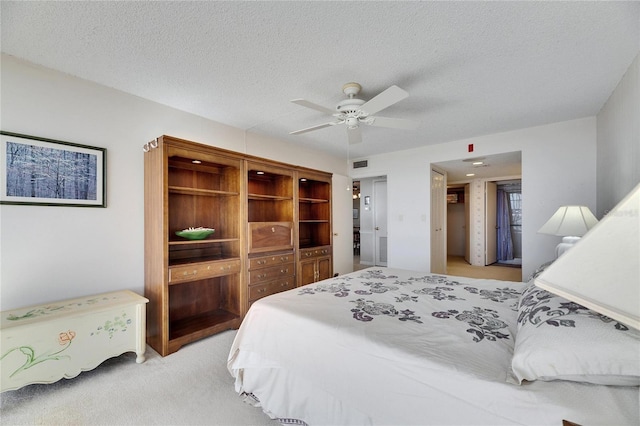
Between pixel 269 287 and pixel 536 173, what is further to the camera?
pixel 536 173

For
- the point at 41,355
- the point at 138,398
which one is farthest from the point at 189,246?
the point at 138,398

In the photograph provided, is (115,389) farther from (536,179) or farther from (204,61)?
(536,179)

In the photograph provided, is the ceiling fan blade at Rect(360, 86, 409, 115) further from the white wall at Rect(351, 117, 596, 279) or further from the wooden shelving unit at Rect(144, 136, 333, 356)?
the white wall at Rect(351, 117, 596, 279)

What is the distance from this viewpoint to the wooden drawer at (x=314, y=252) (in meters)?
3.92

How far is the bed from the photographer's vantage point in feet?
2.90

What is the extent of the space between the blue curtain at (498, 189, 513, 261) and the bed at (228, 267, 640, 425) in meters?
6.07

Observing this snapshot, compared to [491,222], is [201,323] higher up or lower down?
lower down

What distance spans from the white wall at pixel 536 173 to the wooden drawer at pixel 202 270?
121 inches

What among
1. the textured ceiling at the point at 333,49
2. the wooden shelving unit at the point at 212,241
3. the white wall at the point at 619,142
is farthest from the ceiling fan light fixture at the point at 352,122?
the white wall at the point at 619,142

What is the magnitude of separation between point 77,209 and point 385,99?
107 inches

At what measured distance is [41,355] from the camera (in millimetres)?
1834

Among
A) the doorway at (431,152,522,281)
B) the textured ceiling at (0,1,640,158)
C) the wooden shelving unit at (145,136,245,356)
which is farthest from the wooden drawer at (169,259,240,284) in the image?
the doorway at (431,152,522,281)

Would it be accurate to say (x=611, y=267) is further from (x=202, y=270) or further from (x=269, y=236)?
(x=269, y=236)

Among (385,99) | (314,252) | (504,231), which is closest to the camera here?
(385,99)
